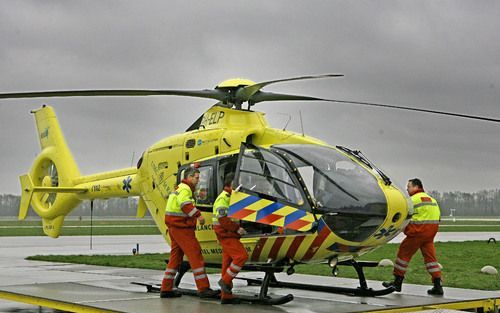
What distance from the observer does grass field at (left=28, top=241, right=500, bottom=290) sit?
46.5 ft

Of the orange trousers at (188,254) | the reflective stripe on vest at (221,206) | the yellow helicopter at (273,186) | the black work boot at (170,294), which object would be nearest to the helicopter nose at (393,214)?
the yellow helicopter at (273,186)

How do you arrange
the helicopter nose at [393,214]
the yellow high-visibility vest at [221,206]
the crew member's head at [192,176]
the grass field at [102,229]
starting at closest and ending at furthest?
the helicopter nose at [393,214] → the yellow high-visibility vest at [221,206] → the crew member's head at [192,176] → the grass field at [102,229]

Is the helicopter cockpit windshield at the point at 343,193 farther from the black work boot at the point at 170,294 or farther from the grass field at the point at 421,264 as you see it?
the grass field at the point at 421,264

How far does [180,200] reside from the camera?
10109 mm

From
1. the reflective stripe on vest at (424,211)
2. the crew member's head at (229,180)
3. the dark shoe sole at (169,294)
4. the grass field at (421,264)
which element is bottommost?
the grass field at (421,264)

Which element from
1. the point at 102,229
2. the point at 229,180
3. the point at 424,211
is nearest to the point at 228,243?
the point at 229,180

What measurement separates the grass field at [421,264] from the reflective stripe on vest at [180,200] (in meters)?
4.39

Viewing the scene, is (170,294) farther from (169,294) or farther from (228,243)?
(228,243)

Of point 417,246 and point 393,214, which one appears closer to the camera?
point 393,214

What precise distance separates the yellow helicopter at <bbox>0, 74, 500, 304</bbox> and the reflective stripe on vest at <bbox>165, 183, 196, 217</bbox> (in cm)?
59

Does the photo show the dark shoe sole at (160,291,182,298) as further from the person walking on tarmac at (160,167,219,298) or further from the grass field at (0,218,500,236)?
the grass field at (0,218,500,236)

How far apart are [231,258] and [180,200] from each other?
1.08 m

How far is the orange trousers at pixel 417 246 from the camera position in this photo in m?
11.2

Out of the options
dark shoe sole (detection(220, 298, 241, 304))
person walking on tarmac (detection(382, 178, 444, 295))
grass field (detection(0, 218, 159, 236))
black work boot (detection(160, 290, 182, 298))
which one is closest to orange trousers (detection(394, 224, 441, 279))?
person walking on tarmac (detection(382, 178, 444, 295))
